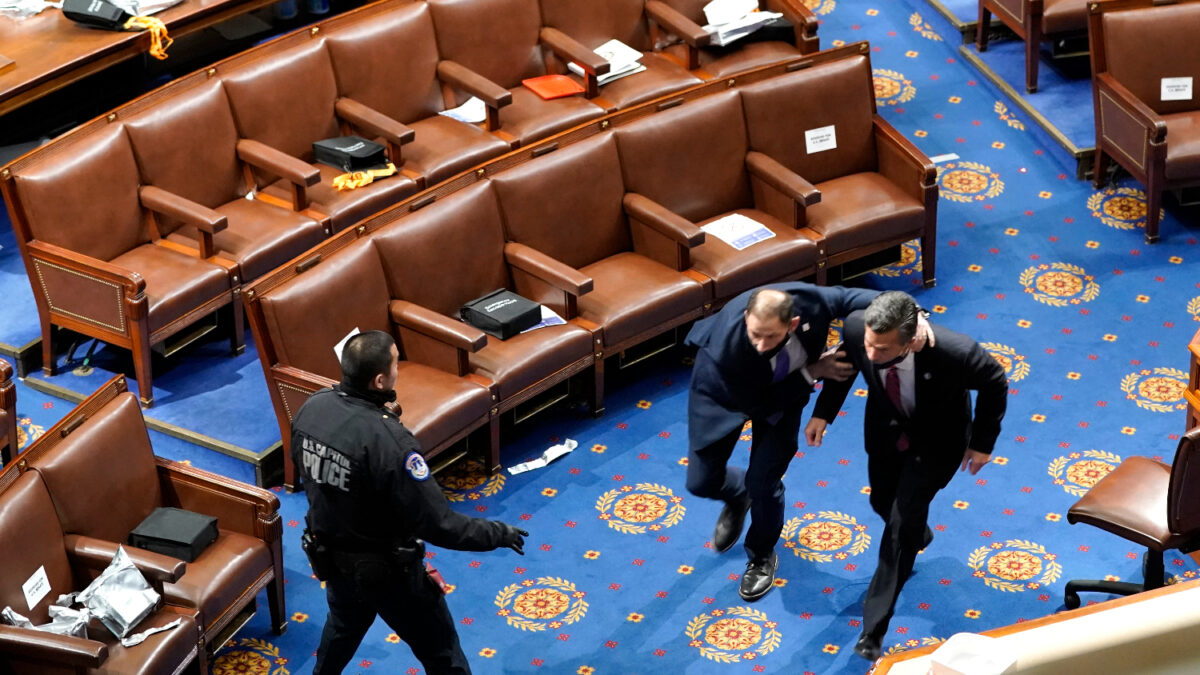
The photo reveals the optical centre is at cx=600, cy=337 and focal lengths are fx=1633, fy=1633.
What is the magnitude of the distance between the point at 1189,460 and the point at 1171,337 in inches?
80.8

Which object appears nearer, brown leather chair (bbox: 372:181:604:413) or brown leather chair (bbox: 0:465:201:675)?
brown leather chair (bbox: 0:465:201:675)

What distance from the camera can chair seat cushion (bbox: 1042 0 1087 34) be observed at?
836 cm

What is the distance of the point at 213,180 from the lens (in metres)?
7.03

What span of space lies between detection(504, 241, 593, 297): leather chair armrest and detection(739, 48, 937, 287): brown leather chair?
1.16 m

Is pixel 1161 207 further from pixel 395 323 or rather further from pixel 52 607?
pixel 52 607

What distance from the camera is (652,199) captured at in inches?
273

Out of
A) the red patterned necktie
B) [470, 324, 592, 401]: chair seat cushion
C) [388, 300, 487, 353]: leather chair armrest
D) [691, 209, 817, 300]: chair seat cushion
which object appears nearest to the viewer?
the red patterned necktie

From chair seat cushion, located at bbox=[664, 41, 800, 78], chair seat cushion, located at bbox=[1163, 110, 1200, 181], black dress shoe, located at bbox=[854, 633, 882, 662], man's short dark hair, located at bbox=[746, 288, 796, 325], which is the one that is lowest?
black dress shoe, located at bbox=[854, 633, 882, 662]

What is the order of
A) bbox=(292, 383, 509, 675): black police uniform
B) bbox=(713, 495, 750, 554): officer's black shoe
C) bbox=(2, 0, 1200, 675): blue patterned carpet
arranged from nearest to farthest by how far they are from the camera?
bbox=(292, 383, 509, 675): black police uniform
bbox=(2, 0, 1200, 675): blue patterned carpet
bbox=(713, 495, 750, 554): officer's black shoe

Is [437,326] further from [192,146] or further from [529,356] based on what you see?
[192,146]

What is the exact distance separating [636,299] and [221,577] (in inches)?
82.4

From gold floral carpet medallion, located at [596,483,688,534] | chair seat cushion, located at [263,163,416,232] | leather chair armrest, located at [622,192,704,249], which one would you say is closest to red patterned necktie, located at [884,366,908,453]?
gold floral carpet medallion, located at [596,483,688,534]

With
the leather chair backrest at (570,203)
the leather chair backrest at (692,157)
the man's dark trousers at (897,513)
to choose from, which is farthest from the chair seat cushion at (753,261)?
the man's dark trousers at (897,513)

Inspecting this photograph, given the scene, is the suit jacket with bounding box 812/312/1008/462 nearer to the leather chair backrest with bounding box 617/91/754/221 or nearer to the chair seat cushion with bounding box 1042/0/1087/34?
the leather chair backrest with bounding box 617/91/754/221
